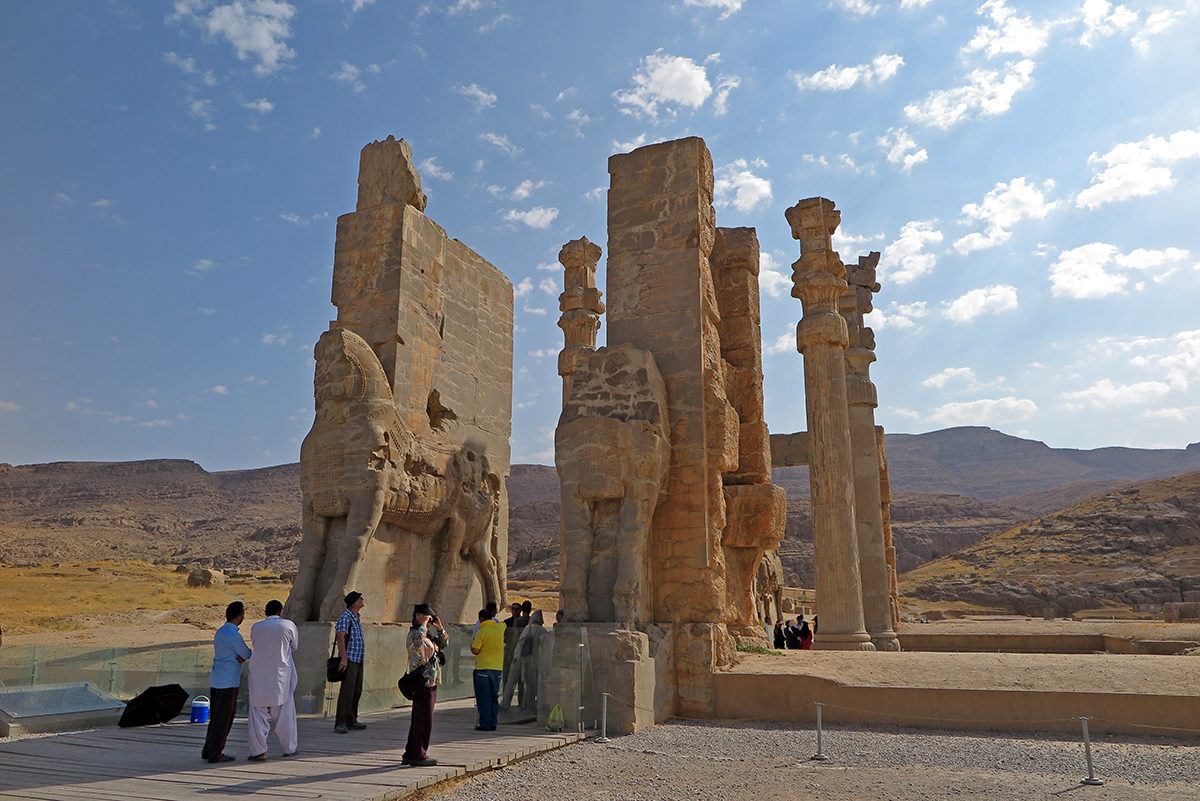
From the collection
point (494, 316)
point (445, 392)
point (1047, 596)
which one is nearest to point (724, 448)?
point (445, 392)

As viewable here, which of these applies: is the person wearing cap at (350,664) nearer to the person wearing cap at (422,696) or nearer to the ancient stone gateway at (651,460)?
the person wearing cap at (422,696)

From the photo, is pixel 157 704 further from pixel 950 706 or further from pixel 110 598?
pixel 110 598

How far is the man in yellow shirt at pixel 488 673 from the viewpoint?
6.23 metres

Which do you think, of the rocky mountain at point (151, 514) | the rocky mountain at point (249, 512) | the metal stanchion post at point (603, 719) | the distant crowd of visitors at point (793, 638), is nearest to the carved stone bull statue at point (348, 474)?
the metal stanchion post at point (603, 719)

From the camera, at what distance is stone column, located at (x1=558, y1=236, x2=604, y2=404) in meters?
13.9

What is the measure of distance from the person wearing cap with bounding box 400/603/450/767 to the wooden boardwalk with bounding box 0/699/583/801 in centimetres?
8

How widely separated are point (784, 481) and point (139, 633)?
274 ft

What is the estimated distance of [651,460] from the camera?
7086mm

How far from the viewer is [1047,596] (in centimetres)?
2797

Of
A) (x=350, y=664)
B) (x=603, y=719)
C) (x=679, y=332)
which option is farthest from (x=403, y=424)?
(x=603, y=719)

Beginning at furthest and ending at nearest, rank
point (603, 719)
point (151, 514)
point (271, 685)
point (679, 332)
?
point (151, 514), point (679, 332), point (603, 719), point (271, 685)

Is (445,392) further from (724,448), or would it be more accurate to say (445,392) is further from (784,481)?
(784,481)

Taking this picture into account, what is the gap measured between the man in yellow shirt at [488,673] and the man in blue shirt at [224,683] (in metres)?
1.69

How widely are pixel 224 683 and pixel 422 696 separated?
1231 mm
